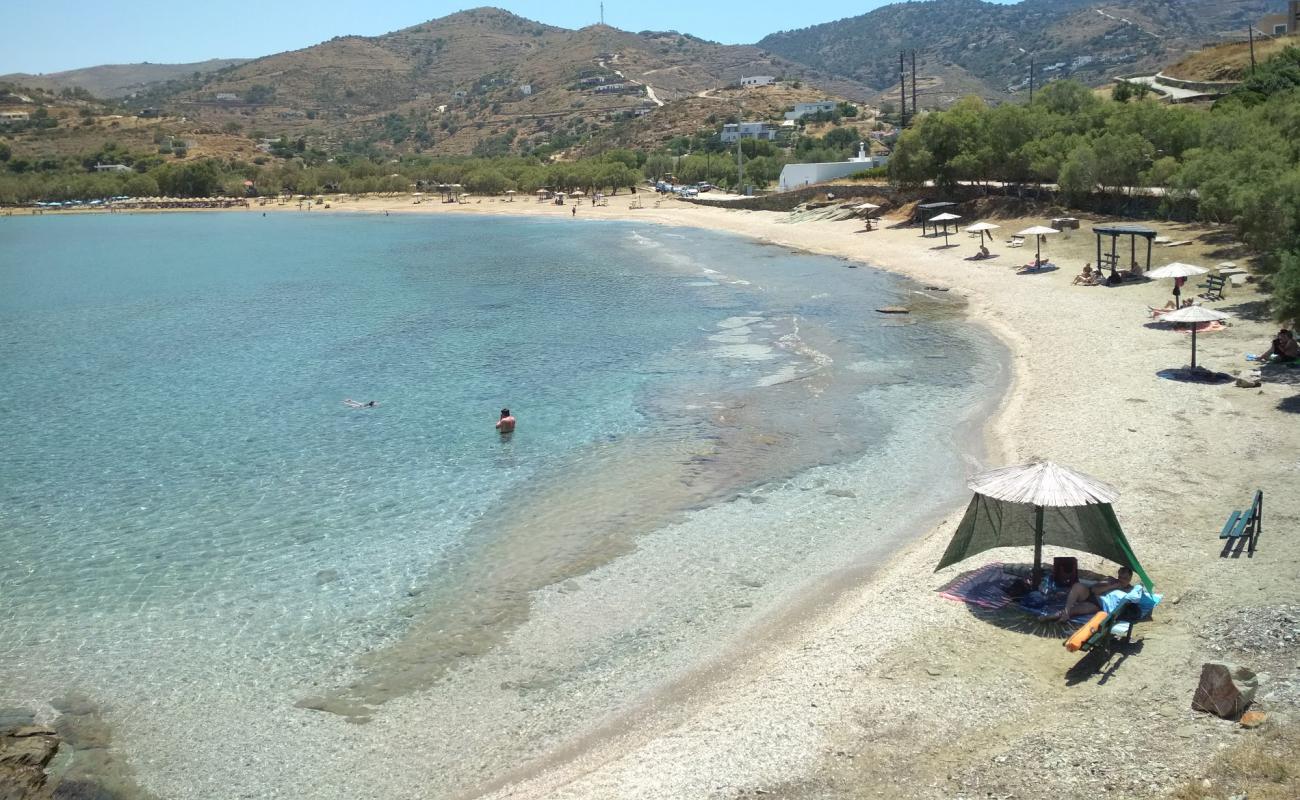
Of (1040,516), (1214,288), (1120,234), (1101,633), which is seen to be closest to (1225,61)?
(1120,234)

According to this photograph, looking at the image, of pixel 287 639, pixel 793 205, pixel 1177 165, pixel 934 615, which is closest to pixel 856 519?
pixel 934 615

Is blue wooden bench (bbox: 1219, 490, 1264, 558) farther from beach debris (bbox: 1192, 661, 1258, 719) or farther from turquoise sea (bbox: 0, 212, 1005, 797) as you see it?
turquoise sea (bbox: 0, 212, 1005, 797)

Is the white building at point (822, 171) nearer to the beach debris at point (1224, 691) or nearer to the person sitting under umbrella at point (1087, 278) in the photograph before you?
the person sitting under umbrella at point (1087, 278)

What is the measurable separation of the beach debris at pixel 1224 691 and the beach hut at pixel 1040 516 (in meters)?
2.76

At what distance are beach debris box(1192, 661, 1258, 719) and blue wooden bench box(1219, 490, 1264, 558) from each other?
429 cm

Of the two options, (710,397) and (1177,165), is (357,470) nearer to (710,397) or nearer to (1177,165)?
(710,397)

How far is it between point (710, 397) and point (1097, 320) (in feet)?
41.3

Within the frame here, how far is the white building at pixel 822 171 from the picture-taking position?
7794cm

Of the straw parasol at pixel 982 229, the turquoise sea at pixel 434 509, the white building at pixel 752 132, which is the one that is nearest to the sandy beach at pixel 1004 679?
the turquoise sea at pixel 434 509

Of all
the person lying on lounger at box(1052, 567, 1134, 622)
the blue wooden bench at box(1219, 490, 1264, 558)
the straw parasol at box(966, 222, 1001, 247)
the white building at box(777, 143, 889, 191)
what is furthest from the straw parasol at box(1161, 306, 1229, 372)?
the white building at box(777, 143, 889, 191)

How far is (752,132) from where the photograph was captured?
131875mm

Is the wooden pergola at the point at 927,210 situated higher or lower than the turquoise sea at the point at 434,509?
higher

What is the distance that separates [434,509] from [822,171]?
65238 millimetres

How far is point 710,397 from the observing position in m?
26.3
